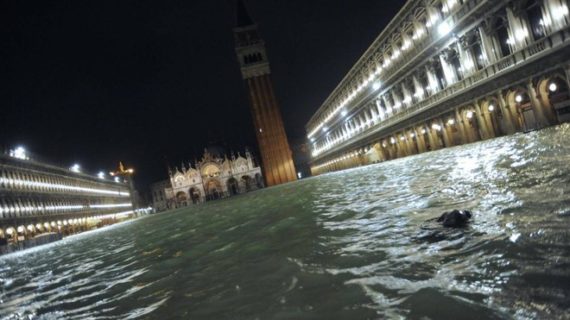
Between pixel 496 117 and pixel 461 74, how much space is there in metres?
5.26

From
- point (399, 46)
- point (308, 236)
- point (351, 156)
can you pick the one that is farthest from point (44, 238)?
point (351, 156)

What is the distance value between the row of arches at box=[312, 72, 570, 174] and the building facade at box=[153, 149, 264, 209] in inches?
2323

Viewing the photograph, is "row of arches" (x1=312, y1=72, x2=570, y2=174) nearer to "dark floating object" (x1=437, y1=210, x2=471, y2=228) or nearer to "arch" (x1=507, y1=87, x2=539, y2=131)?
"arch" (x1=507, y1=87, x2=539, y2=131)

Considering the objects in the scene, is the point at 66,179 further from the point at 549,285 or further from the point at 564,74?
the point at 549,285

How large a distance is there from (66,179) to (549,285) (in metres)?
85.3

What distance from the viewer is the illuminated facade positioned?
47688mm

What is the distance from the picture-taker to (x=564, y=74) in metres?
20.2

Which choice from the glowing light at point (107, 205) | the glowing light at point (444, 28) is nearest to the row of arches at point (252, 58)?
the glowing light at point (107, 205)

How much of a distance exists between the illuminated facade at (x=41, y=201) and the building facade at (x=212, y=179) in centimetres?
1774

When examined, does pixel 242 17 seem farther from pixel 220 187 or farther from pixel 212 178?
pixel 220 187

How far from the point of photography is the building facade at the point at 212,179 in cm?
9981

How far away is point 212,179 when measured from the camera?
100312mm

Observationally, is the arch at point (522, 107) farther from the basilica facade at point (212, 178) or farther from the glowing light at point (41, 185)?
the basilica facade at point (212, 178)

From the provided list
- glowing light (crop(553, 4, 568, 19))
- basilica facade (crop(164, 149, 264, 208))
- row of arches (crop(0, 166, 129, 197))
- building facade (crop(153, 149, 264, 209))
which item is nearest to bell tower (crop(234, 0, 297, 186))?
building facade (crop(153, 149, 264, 209))
